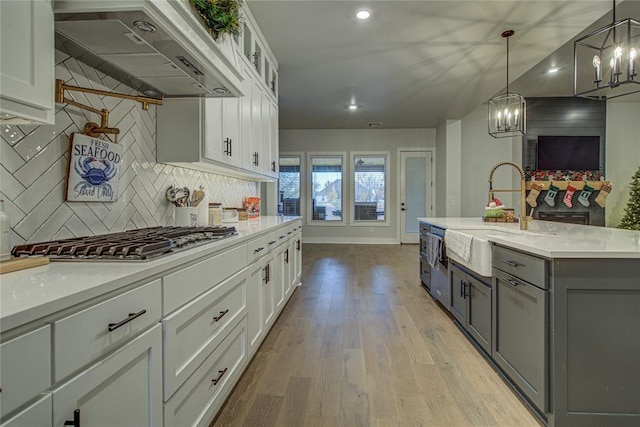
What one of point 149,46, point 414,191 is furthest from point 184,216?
point 414,191

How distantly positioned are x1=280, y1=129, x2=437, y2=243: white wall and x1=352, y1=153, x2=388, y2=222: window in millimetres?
192

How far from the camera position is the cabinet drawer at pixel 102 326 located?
2.50ft

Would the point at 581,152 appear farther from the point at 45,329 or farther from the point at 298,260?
the point at 45,329

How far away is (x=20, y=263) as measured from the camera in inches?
40.3

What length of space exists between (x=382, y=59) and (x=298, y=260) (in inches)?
102

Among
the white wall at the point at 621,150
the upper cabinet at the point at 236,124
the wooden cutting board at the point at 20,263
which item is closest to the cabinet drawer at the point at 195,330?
the wooden cutting board at the point at 20,263

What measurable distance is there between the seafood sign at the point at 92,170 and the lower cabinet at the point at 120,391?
0.82 m

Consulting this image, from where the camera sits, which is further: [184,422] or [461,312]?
[461,312]

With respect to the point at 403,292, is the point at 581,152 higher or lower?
higher

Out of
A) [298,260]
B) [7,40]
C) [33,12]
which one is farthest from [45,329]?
[298,260]

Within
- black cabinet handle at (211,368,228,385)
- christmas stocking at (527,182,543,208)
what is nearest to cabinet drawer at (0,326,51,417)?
black cabinet handle at (211,368,228,385)

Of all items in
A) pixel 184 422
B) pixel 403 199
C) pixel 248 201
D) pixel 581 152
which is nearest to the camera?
pixel 184 422

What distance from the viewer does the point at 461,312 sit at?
2742 millimetres

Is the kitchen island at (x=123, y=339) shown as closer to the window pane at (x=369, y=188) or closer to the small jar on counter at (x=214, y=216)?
the small jar on counter at (x=214, y=216)
